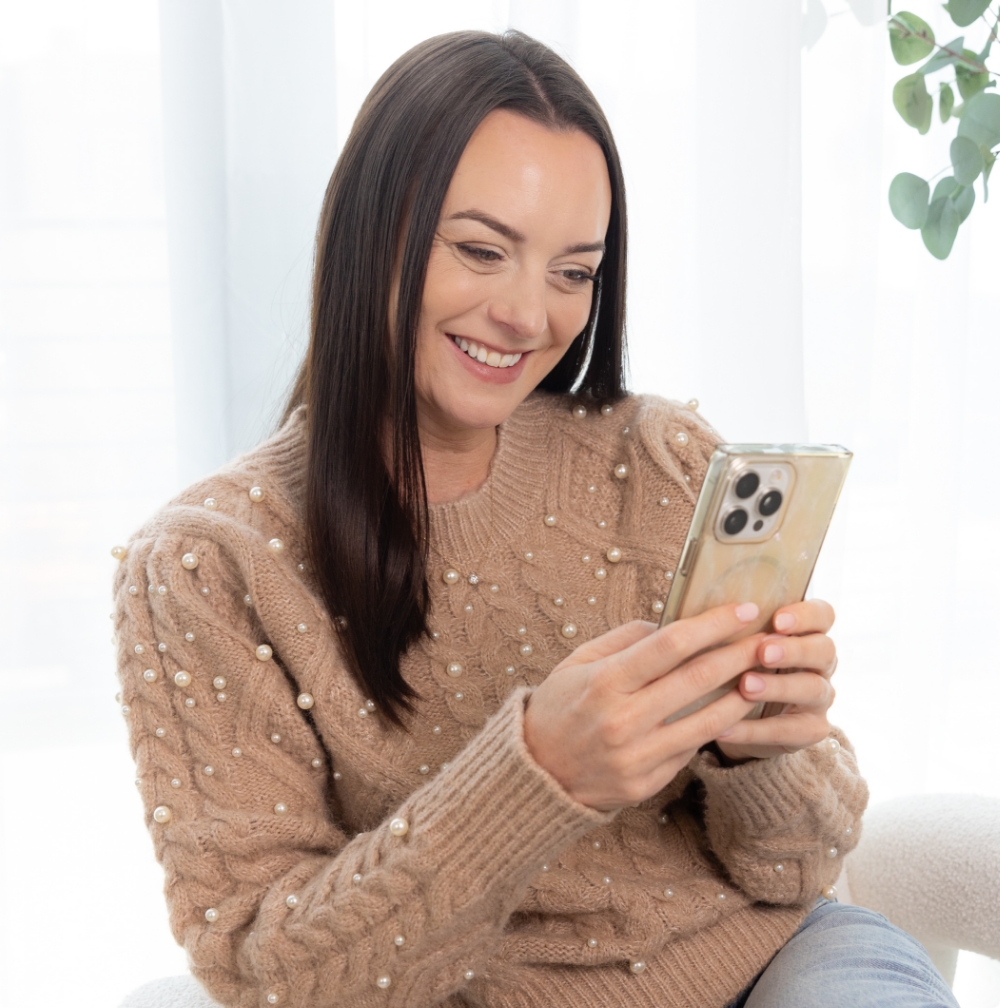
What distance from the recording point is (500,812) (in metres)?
0.78

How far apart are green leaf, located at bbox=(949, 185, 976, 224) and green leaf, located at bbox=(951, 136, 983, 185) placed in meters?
0.03

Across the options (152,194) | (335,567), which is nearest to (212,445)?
(152,194)

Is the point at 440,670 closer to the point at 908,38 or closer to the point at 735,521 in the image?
the point at 735,521

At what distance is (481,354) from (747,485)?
38 centimetres

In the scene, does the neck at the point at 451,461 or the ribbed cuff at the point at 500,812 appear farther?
the neck at the point at 451,461

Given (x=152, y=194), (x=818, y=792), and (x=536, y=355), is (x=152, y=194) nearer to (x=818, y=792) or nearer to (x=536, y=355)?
(x=536, y=355)

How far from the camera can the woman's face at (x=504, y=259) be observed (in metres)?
0.92

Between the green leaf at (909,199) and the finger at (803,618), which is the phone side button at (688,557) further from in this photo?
the green leaf at (909,199)

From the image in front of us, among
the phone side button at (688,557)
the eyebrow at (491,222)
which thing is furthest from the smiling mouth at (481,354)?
the phone side button at (688,557)

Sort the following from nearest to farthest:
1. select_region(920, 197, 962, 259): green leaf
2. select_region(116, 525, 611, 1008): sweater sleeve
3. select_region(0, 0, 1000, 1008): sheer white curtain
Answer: select_region(116, 525, 611, 1008): sweater sleeve
select_region(0, 0, 1000, 1008): sheer white curtain
select_region(920, 197, 962, 259): green leaf

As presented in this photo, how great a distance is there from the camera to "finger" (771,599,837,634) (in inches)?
29.5

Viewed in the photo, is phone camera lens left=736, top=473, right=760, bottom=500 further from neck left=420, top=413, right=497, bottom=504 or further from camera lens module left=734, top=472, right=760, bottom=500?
neck left=420, top=413, right=497, bottom=504

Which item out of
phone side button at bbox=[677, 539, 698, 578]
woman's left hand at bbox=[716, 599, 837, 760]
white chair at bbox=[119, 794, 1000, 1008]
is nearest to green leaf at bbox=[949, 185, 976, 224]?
white chair at bbox=[119, 794, 1000, 1008]

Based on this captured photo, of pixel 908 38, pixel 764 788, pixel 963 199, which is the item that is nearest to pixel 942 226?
pixel 963 199
